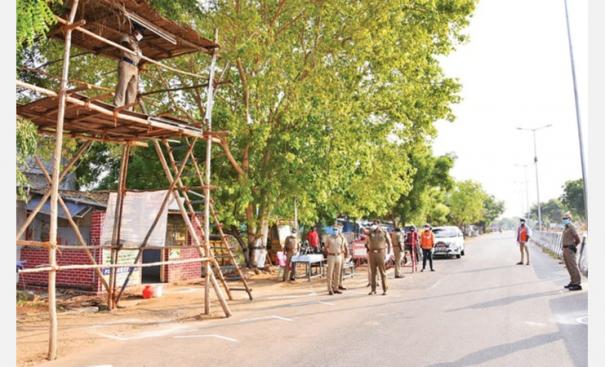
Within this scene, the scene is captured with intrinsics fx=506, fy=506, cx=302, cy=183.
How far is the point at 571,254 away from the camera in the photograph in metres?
13.2

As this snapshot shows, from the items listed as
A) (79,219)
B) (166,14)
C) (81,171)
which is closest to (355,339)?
(166,14)

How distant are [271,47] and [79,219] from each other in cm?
899

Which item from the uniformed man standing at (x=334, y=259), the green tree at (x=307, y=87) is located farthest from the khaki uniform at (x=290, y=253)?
the uniformed man standing at (x=334, y=259)

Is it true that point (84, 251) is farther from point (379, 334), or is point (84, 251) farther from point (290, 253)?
point (379, 334)

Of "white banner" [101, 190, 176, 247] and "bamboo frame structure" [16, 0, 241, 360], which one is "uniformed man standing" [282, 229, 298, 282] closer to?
"bamboo frame structure" [16, 0, 241, 360]

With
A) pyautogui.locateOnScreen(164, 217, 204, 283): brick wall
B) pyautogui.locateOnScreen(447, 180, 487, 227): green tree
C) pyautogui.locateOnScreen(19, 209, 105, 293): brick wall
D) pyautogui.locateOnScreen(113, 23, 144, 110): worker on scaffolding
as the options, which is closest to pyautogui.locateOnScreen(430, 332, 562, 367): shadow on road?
→ pyautogui.locateOnScreen(113, 23, 144, 110): worker on scaffolding

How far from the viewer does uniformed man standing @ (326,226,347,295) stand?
13.9 metres

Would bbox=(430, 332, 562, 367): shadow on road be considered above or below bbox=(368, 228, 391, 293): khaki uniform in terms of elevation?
below

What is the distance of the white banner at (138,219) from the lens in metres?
11.9

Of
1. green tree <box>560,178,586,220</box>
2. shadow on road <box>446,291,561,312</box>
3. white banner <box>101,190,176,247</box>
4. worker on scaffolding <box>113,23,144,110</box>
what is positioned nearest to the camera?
worker on scaffolding <box>113,23,144,110</box>

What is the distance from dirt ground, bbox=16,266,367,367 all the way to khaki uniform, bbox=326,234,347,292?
104 centimetres

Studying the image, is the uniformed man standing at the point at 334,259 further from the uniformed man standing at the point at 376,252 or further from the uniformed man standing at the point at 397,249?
the uniformed man standing at the point at 397,249

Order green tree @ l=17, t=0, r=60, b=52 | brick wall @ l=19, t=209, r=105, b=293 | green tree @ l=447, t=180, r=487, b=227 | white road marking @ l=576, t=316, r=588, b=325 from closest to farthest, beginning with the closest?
green tree @ l=17, t=0, r=60, b=52, white road marking @ l=576, t=316, r=588, b=325, brick wall @ l=19, t=209, r=105, b=293, green tree @ l=447, t=180, r=487, b=227

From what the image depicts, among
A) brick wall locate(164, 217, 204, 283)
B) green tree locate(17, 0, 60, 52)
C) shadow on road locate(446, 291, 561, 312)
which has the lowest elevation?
shadow on road locate(446, 291, 561, 312)
